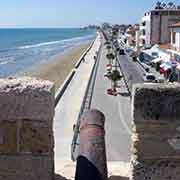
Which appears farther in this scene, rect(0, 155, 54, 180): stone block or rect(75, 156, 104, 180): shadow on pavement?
rect(0, 155, 54, 180): stone block

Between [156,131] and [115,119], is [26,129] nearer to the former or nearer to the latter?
[156,131]

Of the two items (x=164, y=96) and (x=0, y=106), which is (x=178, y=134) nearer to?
(x=164, y=96)

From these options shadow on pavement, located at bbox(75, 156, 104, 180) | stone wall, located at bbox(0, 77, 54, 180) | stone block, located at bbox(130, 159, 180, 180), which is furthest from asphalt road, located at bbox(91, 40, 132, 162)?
shadow on pavement, located at bbox(75, 156, 104, 180)

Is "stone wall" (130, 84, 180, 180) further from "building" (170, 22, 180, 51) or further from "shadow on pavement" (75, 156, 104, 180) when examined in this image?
"building" (170, 22, 180, 51)

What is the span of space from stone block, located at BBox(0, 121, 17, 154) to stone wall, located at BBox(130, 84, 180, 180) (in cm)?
164

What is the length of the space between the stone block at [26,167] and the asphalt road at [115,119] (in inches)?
549

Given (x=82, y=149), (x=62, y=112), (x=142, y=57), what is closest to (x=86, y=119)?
(x=82, y=149)

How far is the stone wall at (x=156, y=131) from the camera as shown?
5.84 meters

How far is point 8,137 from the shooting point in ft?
19.9

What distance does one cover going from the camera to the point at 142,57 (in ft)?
255

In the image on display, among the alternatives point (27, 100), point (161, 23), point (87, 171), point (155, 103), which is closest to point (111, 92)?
point (155, 103)

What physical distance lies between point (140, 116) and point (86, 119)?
904 millimetres

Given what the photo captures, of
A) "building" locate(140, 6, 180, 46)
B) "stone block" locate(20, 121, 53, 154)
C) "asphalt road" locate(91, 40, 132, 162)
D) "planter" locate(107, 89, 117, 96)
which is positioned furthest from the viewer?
"building" locate(140, 6, 180, 46)

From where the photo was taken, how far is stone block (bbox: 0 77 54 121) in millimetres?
5773
